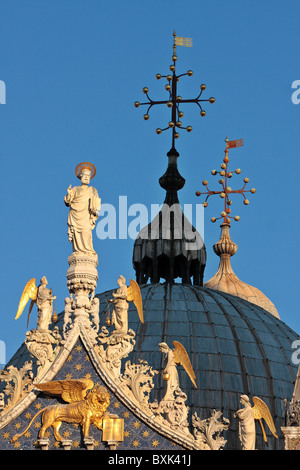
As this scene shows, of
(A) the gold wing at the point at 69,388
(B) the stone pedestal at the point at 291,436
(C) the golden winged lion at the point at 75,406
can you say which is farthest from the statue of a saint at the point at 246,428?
(A) the gold wing at the point at 69,388

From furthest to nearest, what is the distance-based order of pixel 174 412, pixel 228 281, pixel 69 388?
pixel 228 281
pixel 69 388
pixel 174 412

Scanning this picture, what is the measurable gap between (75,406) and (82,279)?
361cm

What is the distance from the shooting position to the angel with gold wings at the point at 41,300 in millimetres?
42781

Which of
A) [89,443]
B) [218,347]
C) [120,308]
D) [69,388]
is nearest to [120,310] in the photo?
[120,308]

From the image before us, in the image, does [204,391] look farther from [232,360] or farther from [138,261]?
[138,261]

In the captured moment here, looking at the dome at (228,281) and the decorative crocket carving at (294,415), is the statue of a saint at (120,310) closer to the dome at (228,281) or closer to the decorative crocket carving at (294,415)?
the decorative crocket carving at (294,415)

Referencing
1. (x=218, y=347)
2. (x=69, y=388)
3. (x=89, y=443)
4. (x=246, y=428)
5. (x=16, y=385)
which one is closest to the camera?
(x=89, y=443)

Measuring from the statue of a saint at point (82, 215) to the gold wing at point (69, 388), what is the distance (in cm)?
386

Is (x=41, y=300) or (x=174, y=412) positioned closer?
(x=174, y=412)

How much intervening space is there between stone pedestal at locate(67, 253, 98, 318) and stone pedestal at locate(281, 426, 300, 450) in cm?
621

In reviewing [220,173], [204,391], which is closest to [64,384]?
[204,391]

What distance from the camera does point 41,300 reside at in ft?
141

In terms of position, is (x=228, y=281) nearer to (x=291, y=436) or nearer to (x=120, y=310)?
(x=120, y=310)

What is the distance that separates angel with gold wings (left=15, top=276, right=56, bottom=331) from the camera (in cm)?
4278
